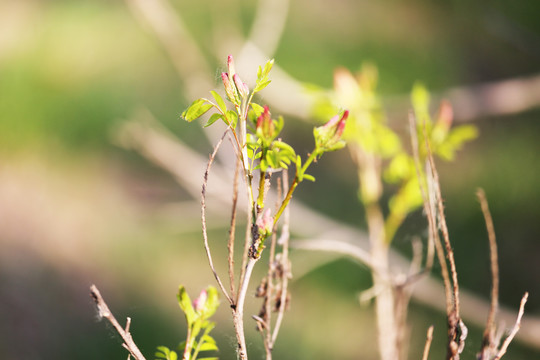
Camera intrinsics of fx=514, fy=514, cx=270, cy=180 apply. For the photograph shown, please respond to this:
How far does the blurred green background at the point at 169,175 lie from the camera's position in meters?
1.60

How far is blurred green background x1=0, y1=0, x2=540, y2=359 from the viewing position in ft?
5.24

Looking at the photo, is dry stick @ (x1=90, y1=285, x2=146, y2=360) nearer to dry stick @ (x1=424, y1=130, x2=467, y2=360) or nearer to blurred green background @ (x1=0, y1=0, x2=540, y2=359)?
dry stick @ (x1=424, y1=130, x2=467, y2=360)

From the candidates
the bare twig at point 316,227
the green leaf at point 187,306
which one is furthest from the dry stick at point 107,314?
the bare twig at point 316,227

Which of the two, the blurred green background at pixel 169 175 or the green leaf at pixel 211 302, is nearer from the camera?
the green leaf at pixel 211 302

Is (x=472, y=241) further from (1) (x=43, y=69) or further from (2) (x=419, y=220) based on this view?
(1) (x=43, y=69)

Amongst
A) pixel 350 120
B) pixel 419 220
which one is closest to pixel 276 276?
pixel 350 120

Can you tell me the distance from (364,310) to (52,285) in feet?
3.61

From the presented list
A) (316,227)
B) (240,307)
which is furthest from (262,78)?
(316,227)

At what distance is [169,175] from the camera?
227 centimetres

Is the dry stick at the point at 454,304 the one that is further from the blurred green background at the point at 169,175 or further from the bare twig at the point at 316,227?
the blurred green background at the point at 169,175

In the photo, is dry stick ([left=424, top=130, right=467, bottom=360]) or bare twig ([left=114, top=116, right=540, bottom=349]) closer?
dry stick ([left=424, top=130, right=467, bottom=360])

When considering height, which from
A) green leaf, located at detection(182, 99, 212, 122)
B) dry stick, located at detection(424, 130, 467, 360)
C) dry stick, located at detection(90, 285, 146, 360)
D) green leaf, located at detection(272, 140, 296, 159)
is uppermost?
green leaf, located at detection(182, 99, 212, 122)

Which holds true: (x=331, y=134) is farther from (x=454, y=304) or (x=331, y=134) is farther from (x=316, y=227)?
(x=316, y=227)

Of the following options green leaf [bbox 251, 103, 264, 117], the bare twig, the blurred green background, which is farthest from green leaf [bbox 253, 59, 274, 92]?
the blurred green background
